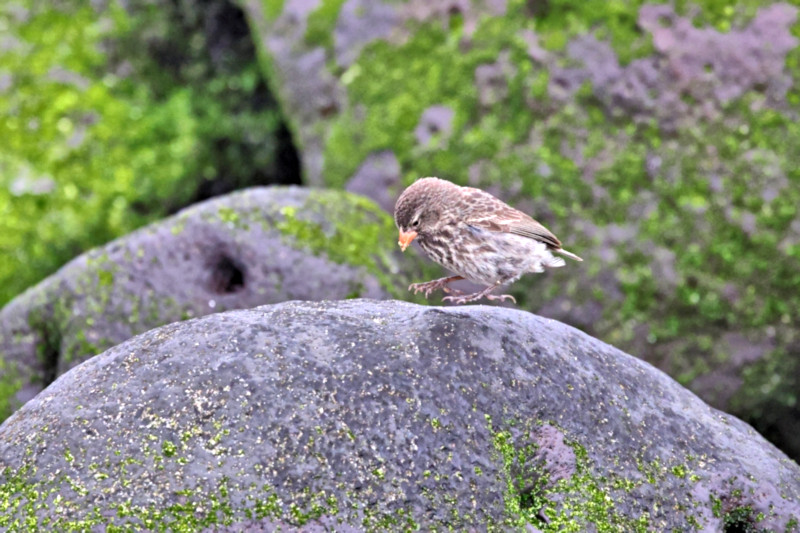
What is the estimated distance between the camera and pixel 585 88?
24.3 feet

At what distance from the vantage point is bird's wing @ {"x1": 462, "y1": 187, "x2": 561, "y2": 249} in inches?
198

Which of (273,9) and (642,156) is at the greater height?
Result: (273,9)

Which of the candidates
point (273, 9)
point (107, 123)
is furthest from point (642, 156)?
point (107, 123)

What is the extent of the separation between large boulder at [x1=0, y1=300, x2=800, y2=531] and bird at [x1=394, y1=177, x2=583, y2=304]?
0.36 m

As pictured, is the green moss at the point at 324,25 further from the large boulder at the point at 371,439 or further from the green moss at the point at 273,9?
the large boulder at the point at 371,439

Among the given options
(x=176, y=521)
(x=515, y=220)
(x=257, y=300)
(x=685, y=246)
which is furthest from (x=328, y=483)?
(x=685, y=246)

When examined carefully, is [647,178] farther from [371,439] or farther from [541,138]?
[371,439]

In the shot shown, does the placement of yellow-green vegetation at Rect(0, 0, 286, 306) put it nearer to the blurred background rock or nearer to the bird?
the blurred background rock

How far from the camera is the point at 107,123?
861 centimetres

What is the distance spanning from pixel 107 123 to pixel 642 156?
4990 mm

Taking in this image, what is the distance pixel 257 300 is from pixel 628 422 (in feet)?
9.36

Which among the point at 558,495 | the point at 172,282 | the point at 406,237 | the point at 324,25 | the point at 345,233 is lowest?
the point at 172,282

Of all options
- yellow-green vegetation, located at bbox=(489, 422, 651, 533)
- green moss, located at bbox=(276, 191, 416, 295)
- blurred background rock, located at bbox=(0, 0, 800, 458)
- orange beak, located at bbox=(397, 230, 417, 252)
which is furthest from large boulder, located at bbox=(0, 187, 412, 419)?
yellow-green vegetation, located at bbox=(489, 422, 651, 533)

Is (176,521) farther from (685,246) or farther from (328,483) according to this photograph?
(685,246)
